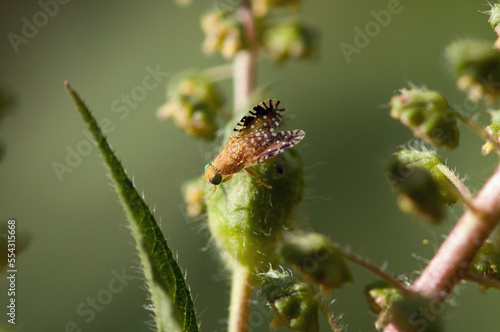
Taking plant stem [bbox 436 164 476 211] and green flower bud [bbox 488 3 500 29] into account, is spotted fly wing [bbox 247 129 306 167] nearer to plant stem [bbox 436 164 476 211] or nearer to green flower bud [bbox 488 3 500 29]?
plant stem [bbox 436 164 476 211]

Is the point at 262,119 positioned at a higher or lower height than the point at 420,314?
higher

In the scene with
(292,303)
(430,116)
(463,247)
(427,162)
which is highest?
(430,116)

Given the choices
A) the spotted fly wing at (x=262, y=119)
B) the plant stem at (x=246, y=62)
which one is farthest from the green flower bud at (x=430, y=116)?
the plant stem at (x=246, y=62)

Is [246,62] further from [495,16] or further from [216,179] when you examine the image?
[495,16]

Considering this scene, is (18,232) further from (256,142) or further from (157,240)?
(256,142)

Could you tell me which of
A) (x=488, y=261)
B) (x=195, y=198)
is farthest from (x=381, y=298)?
(x=195, y=198)

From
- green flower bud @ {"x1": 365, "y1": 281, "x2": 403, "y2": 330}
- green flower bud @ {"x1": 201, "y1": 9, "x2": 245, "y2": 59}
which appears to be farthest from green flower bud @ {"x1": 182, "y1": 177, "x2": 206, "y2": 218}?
green flower bud @ {"x1": 365, "y1": 281, "x2": 403, "y2": 330}

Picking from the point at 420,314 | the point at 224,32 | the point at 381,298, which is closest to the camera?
the point at 420,314
